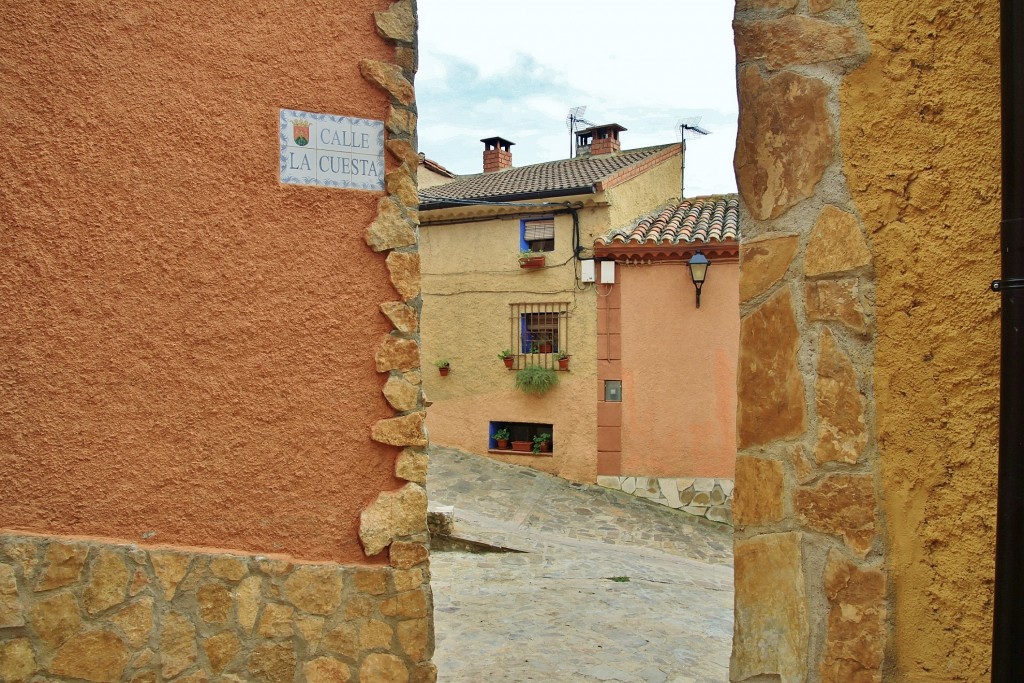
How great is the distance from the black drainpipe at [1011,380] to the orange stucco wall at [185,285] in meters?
2.51

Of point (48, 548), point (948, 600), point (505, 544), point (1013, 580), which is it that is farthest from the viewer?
point (505, 544)

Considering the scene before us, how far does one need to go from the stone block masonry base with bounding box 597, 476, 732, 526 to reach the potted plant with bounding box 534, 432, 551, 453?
55.8 inches

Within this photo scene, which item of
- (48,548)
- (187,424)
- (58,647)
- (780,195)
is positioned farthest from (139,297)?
(780,195)

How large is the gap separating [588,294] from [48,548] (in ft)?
31.9

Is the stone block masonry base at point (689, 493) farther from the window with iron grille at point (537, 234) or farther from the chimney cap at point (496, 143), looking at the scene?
the chimney cap at point (496, 143)

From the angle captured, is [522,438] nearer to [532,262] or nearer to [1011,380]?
[532,262]

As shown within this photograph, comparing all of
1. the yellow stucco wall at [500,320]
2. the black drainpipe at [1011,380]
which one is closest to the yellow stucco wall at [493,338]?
the yellow stucco wall at [500,320]

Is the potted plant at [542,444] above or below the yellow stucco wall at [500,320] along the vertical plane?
below

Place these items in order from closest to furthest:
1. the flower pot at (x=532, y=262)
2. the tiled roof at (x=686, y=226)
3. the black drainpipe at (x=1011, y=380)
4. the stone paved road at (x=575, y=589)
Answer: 1. the black drainpipe at (x=1011, y=380)
2. the stone paved road at (x=575, y=589)
3. the tiled roof at (x=686, y=226)
4. the flower pot at (x=532, y=262)

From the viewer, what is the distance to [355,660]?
325 centimetres

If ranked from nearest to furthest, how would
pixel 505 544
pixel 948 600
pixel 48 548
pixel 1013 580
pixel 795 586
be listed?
pixel 1013 580 → pixel 948 600 → pixel 795 586 → pixel 48 548 → pixel 505 544

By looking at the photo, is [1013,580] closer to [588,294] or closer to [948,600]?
[948,600]

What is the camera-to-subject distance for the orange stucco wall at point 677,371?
1139cm

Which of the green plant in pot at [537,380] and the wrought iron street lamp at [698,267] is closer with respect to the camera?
the wrought iron street lamp at [698,267]
